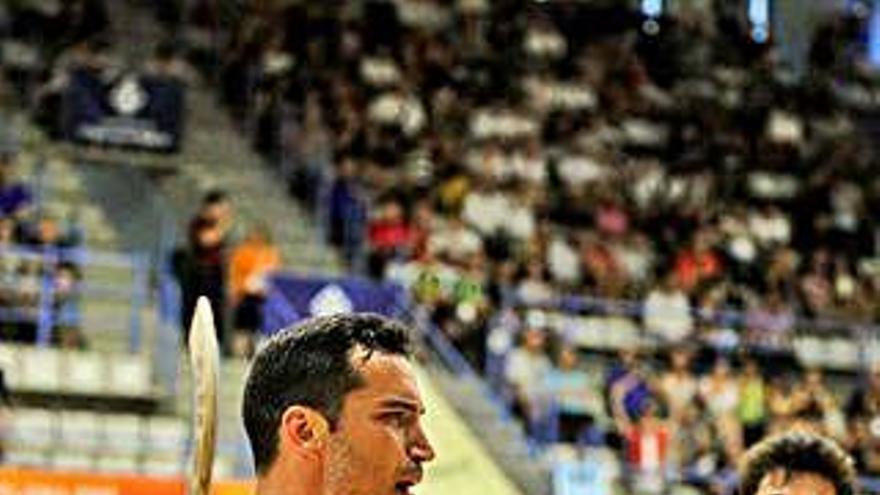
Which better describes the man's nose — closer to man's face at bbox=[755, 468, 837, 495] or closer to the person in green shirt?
man's face at bbox=[755, 468, 837, 495]

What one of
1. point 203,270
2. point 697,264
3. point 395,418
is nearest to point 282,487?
point 395,418

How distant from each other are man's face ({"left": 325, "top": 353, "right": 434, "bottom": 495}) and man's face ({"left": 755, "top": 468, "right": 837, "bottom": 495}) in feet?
5.51

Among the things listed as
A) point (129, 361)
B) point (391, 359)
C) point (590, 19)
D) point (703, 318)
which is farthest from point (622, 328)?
point (391, 359)

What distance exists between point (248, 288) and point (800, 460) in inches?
449

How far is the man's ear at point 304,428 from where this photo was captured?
3.38 meters

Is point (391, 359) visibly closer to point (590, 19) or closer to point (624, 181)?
point (624, 181)

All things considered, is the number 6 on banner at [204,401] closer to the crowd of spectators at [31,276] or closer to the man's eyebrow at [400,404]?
the man's eyebrow at [400,404]

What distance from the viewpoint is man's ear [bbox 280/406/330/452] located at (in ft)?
11.1

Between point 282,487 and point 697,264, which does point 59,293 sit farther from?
point 282,487

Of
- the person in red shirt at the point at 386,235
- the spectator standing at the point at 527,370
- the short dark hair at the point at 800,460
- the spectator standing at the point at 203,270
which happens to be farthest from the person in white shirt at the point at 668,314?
the short dark hair at the point at 800,460

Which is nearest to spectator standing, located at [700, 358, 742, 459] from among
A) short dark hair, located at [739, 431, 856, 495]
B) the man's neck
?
short dark hair, located at [739, 431, 856, 495]

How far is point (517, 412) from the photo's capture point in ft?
57.0

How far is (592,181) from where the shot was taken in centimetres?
2173

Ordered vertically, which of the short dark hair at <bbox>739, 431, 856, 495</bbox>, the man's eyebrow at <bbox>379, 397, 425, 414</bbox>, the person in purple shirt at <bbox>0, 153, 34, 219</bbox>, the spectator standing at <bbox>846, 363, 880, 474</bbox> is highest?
the person in purple shirt at <bbox>0, 153, 34, 219</bbox>
